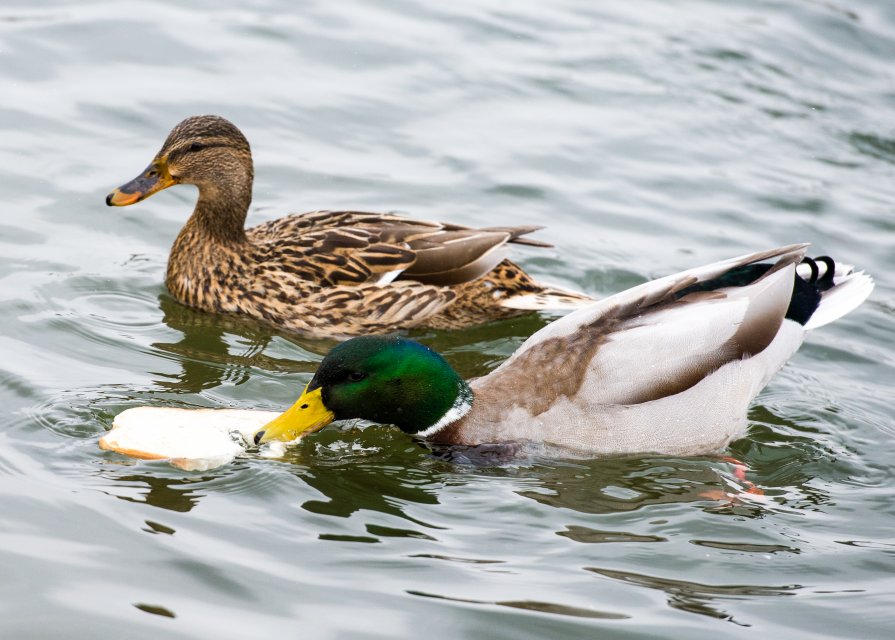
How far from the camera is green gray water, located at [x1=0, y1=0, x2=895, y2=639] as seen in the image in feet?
17.5

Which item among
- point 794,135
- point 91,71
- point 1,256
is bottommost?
point 1,256

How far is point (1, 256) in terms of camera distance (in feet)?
27.9

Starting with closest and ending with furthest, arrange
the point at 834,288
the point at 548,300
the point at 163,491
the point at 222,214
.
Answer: the point at 163,491 → the point at 834,288 → the point at 548,300 → the point at 222,214

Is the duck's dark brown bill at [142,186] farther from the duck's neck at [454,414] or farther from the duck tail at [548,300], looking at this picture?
the duck's neck at [454,414]

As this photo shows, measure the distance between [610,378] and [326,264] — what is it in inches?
99.5

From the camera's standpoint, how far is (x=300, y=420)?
6285 millimetres

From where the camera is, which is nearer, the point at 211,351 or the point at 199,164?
the point at 211,351

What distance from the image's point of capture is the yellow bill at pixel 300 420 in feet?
20.3

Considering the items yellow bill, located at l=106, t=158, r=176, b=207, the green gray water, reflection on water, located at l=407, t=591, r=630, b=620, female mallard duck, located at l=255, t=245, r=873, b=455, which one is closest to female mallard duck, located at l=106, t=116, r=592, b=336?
yellow bill, located at l=106, t=158, r=176, b=207

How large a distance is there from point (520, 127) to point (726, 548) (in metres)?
6.00

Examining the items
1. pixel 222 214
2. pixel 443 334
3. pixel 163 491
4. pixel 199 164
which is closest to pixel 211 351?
pixel 222 214

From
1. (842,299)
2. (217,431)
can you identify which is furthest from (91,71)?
(842,299)

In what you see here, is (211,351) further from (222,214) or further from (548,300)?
(548,300)

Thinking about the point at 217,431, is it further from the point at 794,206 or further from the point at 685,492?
the point at 794,206
